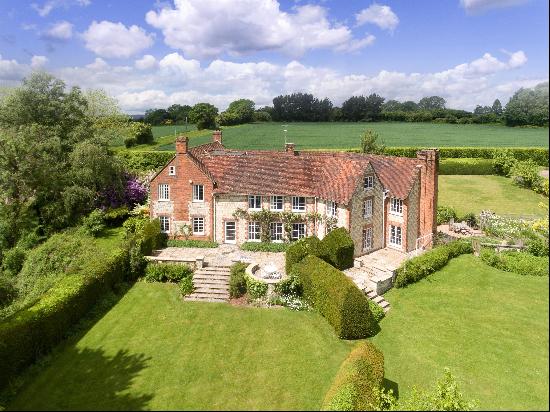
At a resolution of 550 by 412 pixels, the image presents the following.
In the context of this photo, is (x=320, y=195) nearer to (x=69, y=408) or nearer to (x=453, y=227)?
(x=453, y=227)

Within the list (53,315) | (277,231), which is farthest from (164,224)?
(53,315)

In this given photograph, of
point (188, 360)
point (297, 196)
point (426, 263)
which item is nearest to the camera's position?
point (188, 360)

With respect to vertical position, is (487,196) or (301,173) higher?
(301,173)

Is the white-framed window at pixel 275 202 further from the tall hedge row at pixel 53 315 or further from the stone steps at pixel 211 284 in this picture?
the tall hedge row at pixel 53 315

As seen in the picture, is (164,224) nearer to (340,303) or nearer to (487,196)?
(340,303)

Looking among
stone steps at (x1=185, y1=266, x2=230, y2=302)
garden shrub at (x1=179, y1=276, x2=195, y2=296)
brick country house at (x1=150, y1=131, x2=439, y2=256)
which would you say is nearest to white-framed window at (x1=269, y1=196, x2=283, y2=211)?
brick country house at (x1=150, y1=131, x2=439, y2=256)

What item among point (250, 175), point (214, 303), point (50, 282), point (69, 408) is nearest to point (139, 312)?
point (214, 303)
